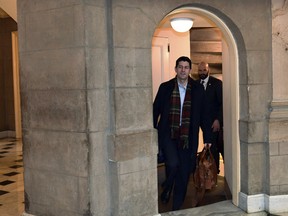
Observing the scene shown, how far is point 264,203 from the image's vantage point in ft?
14.7

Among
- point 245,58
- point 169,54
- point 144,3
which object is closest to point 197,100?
point 245,58

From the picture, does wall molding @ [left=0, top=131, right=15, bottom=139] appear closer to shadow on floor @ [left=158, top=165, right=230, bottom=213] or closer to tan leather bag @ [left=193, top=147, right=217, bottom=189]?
shadow on floor @ [left=158, top=165, right=230, bottom=213]

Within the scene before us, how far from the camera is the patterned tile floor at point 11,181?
4854mm

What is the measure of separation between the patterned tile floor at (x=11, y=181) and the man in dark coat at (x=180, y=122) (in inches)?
71.6

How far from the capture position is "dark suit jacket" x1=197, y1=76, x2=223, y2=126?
233 inches

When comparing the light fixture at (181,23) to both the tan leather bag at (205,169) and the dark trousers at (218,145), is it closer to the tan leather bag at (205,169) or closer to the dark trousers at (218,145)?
the dark trousers at (218,145)

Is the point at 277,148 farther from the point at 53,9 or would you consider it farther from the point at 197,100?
the point at 53,9

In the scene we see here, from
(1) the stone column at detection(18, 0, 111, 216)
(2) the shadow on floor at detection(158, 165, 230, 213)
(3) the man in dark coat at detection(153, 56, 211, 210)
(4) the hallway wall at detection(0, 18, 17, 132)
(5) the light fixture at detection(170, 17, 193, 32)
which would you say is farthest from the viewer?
(4) the hallway wall at detection(0, 18, 17, 132)

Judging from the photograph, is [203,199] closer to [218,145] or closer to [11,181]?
[218,145]

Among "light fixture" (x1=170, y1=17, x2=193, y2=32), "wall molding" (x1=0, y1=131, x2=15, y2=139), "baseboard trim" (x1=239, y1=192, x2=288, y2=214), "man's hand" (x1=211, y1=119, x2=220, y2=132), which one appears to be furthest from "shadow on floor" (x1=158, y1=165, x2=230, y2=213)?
"wall molding" (x1=0, y1=131, x2=15, y2=139)

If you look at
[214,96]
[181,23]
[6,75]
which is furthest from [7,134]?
[181,23]

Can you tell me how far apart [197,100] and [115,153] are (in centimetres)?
135

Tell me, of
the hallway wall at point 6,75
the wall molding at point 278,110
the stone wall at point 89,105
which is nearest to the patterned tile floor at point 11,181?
the stone wall at point 89,105

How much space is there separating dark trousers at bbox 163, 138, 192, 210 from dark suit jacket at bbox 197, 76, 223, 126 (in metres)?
1.43
